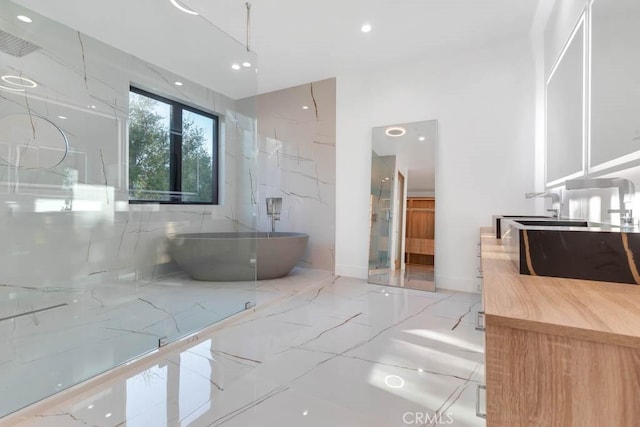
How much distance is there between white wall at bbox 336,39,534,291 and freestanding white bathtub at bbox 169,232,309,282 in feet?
3.24

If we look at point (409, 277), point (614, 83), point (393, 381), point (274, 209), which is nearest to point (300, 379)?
point (393, 381)

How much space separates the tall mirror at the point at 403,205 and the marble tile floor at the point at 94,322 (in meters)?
1.10

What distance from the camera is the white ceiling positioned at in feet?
8.86

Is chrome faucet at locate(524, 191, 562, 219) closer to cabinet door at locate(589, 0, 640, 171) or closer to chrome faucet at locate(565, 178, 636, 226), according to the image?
cabinet door at locate(589, 0, 640, 171)

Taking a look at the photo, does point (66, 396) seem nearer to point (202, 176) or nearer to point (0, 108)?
point (0, 108)

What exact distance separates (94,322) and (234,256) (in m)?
1.46

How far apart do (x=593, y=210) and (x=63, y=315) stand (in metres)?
3.80

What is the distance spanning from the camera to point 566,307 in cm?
70

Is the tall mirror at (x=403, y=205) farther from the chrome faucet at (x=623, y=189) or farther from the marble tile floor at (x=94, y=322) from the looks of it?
the chrome faucet at (x=623, y=189)

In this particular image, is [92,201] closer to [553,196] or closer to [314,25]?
[314,25]

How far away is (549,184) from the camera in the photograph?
266cm

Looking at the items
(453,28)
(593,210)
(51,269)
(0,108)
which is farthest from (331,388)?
(453,28)

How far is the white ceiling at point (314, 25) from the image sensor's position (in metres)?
2.70

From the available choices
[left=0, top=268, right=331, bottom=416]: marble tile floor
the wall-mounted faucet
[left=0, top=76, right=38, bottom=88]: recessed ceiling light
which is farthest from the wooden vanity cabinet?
the wall-mounted faucet
